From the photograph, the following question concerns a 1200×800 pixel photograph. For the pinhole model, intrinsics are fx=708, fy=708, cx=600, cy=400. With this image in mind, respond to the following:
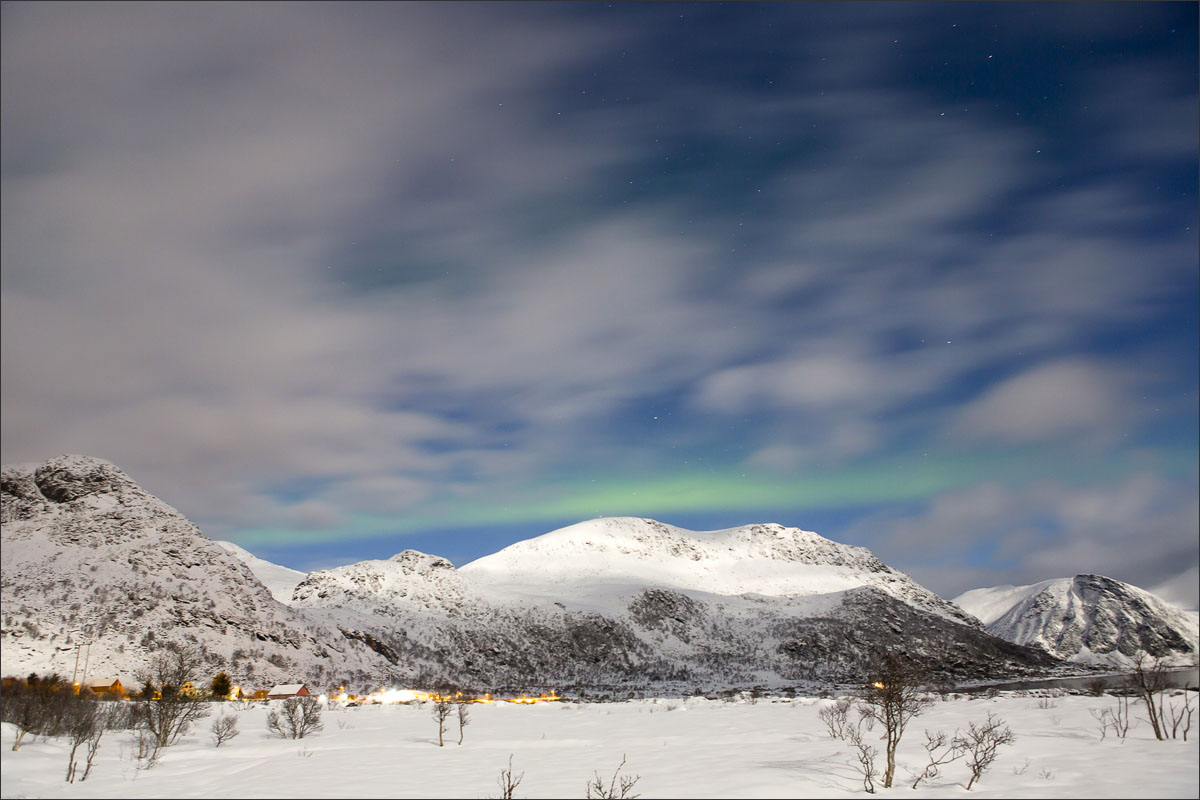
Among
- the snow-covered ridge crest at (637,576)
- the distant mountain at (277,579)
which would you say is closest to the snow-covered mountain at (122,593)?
the distant mountain at (277,579)

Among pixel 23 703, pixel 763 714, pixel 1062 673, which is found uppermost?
pixel 23 703

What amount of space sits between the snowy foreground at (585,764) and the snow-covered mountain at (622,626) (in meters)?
74.7

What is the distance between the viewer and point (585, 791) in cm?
1689

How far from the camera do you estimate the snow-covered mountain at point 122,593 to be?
2450 inches

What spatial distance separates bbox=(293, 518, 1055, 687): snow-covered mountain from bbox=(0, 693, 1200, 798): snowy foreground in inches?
2939

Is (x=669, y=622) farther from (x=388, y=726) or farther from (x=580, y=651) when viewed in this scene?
(x=388, y=726)

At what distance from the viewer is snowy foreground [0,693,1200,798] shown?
16.4 m

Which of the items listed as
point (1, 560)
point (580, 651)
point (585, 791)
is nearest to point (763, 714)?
point (585, 791)

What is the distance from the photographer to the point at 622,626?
445 feet

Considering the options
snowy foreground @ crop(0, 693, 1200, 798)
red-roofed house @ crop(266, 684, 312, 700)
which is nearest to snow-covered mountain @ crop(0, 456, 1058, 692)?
red-roofed house @ crop(266, 684, 312, 700)

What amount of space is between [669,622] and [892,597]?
55.8m

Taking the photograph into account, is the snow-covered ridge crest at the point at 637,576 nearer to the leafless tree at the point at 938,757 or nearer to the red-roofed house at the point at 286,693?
the red-roofed house at the point at 286,693

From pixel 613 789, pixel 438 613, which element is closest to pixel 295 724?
pixel 613 789

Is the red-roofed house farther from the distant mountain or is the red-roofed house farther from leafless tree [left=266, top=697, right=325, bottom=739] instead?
the distant mountain
